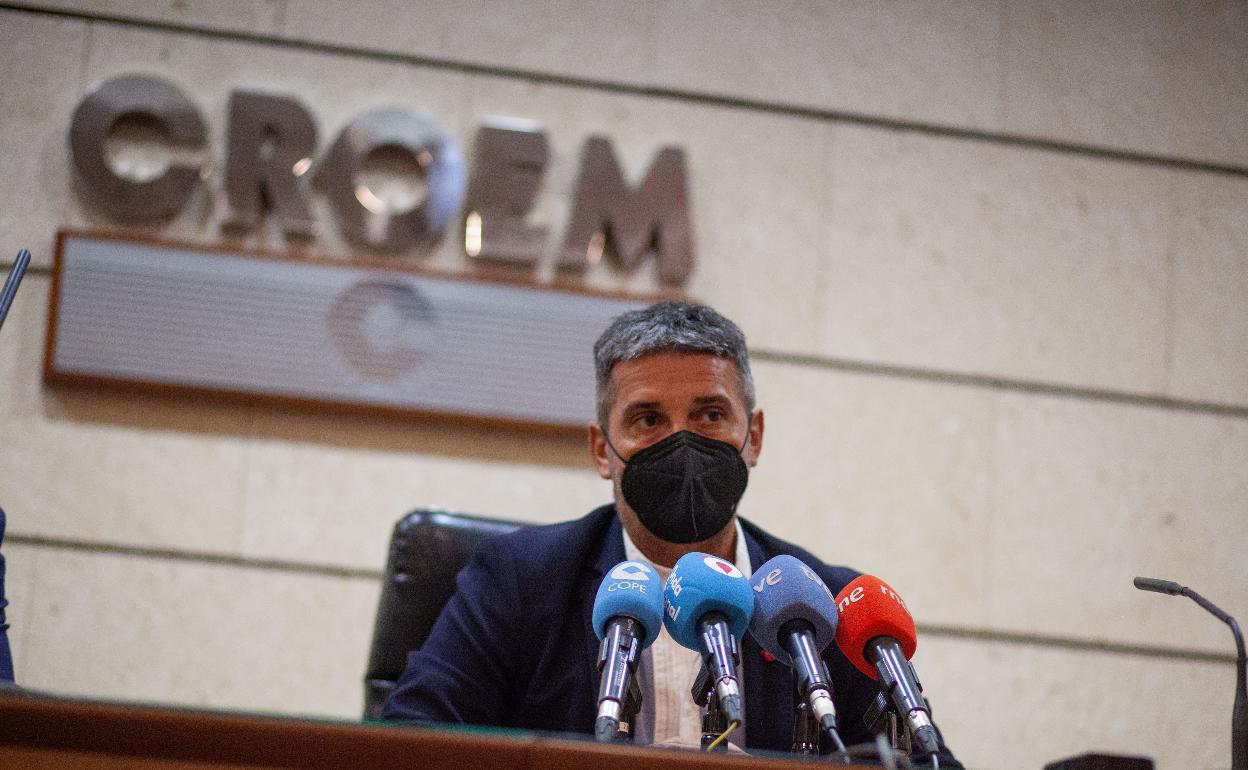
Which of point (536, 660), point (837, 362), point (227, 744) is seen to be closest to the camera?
point (227, 744)

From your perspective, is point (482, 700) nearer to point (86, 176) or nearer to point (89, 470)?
point (89, 470)

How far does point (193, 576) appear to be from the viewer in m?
3.39

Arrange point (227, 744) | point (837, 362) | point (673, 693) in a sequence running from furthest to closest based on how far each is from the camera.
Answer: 1. point (837, 362)
2. point (673, 693)
3. point (227, 744)

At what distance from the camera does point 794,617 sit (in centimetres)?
157

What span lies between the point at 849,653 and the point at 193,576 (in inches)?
91.8

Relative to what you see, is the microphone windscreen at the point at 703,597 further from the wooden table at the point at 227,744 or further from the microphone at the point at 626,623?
the wooden table at the point at 227,744

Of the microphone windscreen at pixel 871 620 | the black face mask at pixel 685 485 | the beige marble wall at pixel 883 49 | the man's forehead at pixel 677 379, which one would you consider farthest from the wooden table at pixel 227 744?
the beige marble wall at pixel 883 49

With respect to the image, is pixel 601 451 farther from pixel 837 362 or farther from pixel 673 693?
pixel 837 362

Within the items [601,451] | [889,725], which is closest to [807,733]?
[889,725]

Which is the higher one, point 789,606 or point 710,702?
point 789,606

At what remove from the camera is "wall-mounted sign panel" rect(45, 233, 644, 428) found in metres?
3.37

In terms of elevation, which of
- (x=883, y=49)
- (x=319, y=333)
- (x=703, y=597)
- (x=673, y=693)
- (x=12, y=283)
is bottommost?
(x=673, y=693)

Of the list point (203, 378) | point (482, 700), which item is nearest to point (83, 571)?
point (203, 378)

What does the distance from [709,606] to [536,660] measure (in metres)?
0.78
